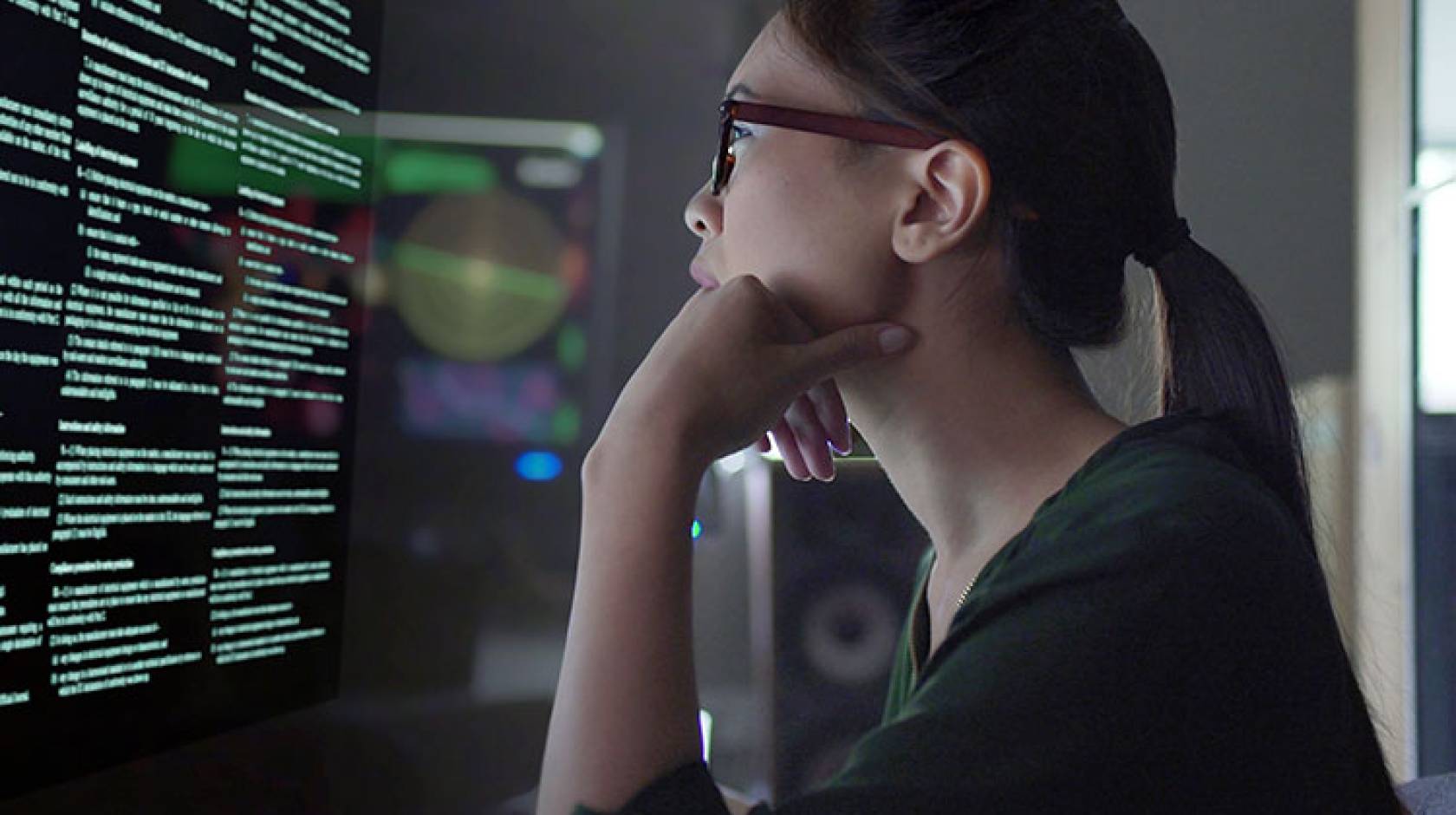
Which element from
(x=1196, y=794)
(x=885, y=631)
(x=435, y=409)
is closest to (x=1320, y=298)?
(x=885, y=631)

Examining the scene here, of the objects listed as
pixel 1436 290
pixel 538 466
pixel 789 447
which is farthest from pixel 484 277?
pixel 1436 290

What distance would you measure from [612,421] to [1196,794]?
0.38m

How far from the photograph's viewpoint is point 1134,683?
0.54 meters

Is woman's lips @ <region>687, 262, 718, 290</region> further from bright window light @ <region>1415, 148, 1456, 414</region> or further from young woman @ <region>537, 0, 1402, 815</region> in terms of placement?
bright window light @ <region>1415, 148, 1456, 414</region>

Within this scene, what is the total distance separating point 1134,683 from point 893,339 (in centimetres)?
33

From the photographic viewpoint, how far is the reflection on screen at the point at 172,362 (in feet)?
2.67

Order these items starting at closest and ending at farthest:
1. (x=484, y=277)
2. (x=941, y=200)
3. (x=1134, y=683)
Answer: (x=1134, y=683)
(x=941, y=200)
(x=484, y=277)

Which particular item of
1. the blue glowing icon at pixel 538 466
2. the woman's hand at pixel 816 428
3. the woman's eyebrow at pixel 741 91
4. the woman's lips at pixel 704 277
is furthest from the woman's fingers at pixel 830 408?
the blue glowing icon at pixel 538 466

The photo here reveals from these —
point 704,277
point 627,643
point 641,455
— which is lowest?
point 627,643

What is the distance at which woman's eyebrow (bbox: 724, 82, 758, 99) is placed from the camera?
86cm

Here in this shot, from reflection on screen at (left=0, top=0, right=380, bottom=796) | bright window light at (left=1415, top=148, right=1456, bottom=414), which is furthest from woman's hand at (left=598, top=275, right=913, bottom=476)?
bright window light at (left=1415, top=148, right=1456, bottom=414)

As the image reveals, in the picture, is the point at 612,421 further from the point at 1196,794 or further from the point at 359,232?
the point at 359,232

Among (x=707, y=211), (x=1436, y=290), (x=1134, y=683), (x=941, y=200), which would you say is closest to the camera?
(x=1134, y=683)

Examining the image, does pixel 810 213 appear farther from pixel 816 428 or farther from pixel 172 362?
pixel 172 362
